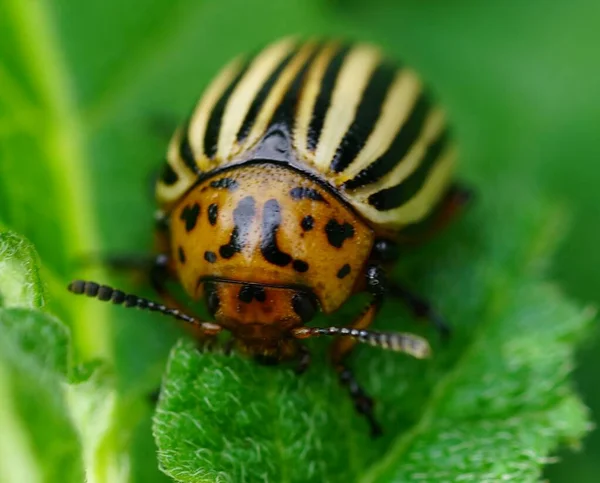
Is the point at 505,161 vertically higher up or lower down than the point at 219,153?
higher up

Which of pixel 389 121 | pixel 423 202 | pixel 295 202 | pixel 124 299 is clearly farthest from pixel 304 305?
pixel 389 121

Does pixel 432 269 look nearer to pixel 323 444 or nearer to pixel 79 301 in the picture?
pixel 323 444

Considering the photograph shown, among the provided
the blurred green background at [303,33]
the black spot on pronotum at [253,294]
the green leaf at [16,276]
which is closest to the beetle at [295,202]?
the black spot on pronotum at [253,294]

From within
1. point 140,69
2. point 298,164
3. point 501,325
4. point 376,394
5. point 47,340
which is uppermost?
point 140,69

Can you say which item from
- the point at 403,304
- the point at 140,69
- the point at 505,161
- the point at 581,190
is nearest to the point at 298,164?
the point at 403,304

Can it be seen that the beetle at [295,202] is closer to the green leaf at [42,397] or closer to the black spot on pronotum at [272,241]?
the black spot on pronotum at [272,241]

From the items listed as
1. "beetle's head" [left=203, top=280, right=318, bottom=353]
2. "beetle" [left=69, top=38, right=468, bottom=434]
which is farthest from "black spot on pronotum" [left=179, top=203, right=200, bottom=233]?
"beetle's head" [left=203, top=280, right=318, bottom=353]

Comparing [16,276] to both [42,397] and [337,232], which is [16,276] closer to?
[42,397]
